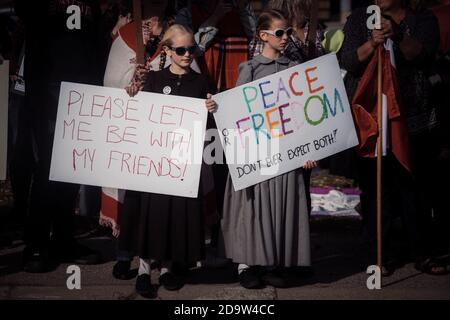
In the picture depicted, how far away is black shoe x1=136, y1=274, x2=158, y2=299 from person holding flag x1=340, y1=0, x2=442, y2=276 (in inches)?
62.4

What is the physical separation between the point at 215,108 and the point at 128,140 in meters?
0.58

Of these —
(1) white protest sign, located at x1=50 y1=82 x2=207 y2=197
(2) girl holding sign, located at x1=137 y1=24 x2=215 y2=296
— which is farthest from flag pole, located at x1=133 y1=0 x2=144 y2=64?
(1) white protest sign, located at x1=50 y1=82 x2=207 y2=197

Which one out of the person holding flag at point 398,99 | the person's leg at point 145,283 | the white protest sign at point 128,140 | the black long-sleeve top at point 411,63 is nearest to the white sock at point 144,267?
the person's leg at point 145,283

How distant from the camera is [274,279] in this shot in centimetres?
548

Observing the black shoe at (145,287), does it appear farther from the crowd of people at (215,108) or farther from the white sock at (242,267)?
the white sock at (242,267)

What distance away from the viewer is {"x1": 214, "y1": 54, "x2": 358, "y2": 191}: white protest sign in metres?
5.36

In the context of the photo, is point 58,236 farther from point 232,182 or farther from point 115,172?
point 232,182

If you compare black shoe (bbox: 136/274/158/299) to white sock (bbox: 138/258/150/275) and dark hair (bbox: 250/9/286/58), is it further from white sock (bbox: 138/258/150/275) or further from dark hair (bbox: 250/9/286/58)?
dark hair (bbox: 250/9/286/58)

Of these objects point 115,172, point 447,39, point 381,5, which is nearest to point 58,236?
point 115,172

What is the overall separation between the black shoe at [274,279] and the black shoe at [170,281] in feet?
1.77

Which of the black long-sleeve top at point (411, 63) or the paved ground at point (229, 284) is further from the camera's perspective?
the black long-sleeve top at point (411, 63)

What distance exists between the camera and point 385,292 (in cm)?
538

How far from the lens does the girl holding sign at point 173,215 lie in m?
5.33

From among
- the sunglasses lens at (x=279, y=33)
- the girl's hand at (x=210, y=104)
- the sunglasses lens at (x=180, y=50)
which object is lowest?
the girl's hand at (x=210, y=104)
